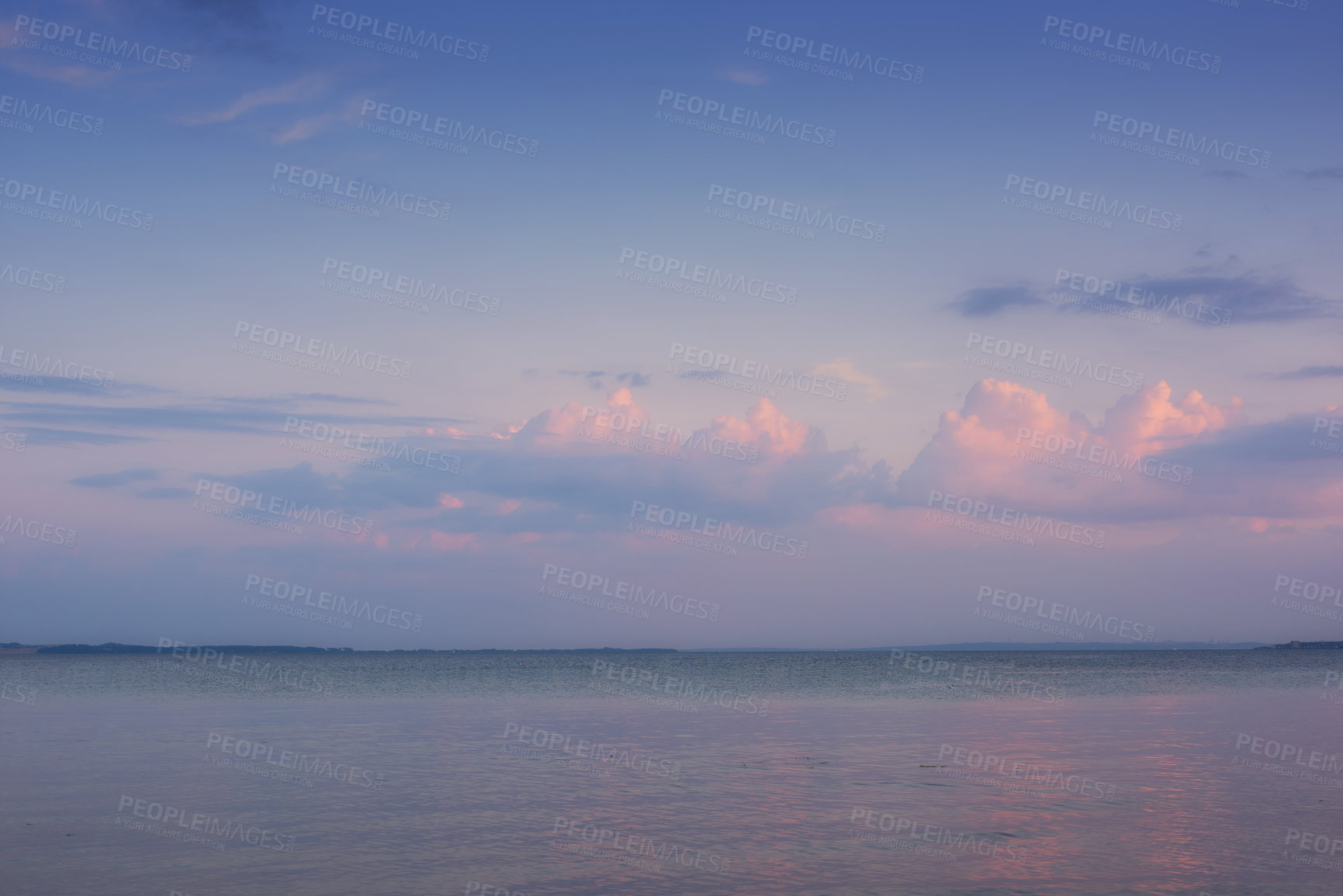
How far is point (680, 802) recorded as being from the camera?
24594 millimetres

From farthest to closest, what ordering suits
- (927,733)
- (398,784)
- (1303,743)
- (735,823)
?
(927,733)
(1303,743)
(398,784)
(735,823)

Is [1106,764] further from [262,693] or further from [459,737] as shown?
[262,693]

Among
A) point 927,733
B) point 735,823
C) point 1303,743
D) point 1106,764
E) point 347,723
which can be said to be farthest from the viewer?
point 347,723

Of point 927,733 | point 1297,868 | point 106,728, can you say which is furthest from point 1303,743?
point 106,728

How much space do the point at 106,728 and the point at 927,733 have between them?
116ft

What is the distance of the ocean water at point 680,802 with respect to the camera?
17.9m

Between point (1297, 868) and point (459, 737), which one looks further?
A: point (459, 737)

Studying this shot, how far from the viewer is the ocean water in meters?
17.9

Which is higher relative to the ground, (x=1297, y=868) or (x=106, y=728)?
(x=1297, y=868)

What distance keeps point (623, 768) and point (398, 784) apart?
6.79 meters

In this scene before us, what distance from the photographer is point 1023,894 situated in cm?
1639

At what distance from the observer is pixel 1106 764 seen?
29.9m

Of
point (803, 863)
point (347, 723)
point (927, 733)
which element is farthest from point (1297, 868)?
point (347, 723)

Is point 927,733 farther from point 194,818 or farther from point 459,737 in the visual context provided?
point 194,818
